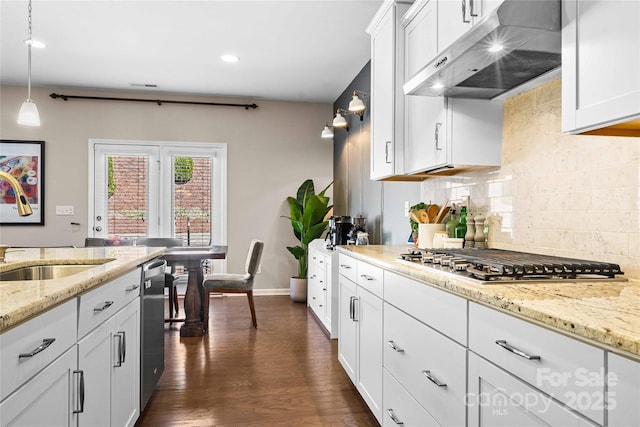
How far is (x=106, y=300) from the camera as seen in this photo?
1.70m

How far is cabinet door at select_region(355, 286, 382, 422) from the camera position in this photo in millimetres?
2176

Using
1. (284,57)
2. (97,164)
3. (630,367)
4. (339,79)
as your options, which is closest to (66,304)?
(630,367)

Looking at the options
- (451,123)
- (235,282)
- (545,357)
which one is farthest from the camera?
(235,282)

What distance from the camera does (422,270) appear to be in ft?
5.58

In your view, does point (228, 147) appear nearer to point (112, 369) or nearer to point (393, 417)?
point (112, 369)

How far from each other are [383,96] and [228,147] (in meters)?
3.36

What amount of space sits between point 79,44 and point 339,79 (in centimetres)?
270

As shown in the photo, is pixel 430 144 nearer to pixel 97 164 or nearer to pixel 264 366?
pixel 264 366

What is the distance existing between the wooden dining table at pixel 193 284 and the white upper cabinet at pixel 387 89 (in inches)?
71.5

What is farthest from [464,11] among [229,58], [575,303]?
[229,58]

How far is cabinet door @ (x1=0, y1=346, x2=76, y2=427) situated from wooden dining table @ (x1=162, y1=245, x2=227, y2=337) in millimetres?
2597

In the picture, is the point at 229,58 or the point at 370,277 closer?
the point at 370,277

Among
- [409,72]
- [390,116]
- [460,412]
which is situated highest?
[409,72]

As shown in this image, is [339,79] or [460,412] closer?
[460,412]
